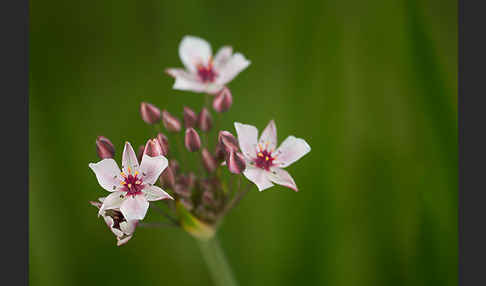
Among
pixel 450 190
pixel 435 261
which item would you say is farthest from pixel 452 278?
pixel 450 190

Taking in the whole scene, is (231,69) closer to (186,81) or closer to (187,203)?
(186,81)

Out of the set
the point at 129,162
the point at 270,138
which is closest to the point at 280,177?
the point at 270,138

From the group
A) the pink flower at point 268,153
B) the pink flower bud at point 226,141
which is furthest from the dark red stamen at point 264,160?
the pink flower bud at point 226,141

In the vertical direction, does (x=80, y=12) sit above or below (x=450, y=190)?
above

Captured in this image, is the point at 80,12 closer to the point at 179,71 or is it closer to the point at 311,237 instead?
the point at 179,71

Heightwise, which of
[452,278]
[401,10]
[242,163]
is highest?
[401,10]

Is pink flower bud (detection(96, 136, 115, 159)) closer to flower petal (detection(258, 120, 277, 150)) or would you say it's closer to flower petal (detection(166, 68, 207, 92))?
flower petal (detection(166, 68, 207, 92))
